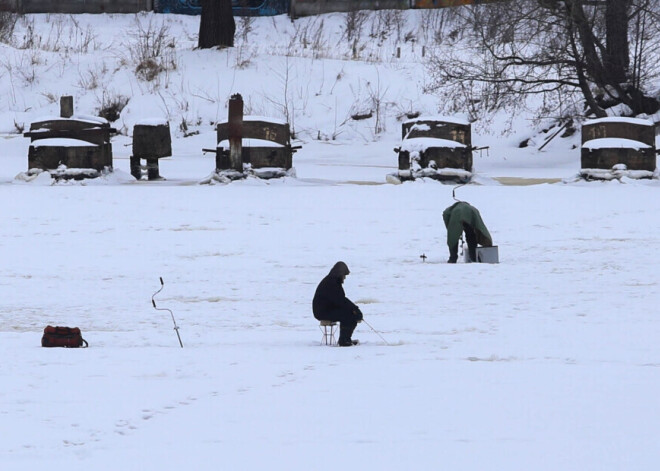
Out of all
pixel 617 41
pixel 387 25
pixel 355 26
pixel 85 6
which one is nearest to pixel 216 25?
pixel 355 26

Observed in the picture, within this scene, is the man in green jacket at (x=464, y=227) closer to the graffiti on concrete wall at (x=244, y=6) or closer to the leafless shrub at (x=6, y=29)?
the leafless shrub at (x=6, y=29)

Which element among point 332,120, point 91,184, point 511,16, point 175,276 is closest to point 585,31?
point 511,16

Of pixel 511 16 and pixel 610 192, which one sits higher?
pixel 511 16

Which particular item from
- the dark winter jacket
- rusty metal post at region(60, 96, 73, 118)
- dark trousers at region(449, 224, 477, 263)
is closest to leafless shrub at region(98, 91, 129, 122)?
rusty metal post at region(60, 96, 73, 118)

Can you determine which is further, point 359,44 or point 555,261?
point 359,44

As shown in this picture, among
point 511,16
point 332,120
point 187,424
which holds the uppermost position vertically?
point 511,16

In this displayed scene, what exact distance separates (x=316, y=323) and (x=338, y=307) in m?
1.34

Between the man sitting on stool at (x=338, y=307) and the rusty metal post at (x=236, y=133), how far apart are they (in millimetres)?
11851

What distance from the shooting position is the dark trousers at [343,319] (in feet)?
35.0

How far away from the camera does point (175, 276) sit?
14336mm

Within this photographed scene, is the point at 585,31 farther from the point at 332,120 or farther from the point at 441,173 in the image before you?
the point at 332,120

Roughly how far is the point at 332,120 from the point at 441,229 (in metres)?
13.9

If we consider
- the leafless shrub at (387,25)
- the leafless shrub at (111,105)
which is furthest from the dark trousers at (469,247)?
the leafless shrub at (387,25)

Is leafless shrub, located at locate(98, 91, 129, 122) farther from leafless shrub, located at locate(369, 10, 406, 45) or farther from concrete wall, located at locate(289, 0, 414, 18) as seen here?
leafless shrub, located at locate(369, 10, 406, 45)
